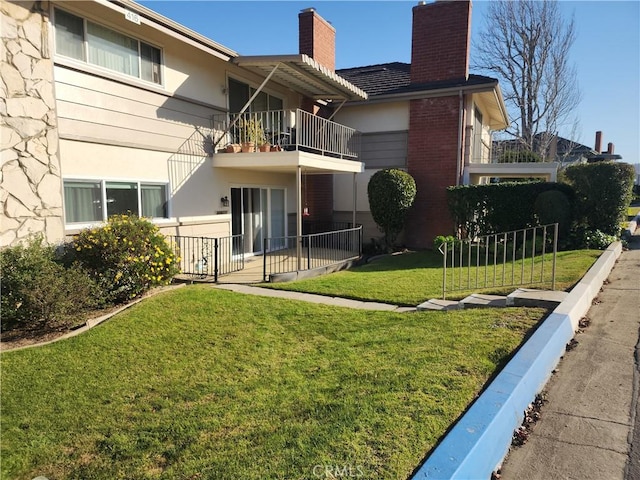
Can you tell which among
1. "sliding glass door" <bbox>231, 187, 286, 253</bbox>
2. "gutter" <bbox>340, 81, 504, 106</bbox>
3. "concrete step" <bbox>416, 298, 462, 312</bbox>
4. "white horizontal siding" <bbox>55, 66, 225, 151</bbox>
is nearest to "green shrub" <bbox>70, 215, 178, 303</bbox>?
"white horizontal siding" <bbox>55, 66, 225, 151</bbox>

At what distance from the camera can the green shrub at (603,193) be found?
10.6 m

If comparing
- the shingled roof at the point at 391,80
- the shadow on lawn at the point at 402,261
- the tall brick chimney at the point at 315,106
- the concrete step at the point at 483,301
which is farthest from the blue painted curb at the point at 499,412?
the tall brick chimney at the point at 315,106

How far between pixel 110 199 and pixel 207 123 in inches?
136

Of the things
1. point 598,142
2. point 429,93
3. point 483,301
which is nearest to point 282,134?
point 429,93

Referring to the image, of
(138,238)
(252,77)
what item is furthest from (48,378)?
(252,77)

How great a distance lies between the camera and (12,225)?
255 inches

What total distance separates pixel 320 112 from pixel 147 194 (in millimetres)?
8419

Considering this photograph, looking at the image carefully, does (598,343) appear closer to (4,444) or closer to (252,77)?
(4,444)

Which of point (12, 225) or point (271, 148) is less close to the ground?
point (271, 148)

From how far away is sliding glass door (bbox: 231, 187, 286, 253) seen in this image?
38.5 feet

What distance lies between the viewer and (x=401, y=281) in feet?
28.4

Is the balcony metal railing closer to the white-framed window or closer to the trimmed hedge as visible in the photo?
the white-framed window

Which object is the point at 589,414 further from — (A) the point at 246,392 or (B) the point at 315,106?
(B) the point at 315,106

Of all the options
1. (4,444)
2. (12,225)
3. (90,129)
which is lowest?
(4,444)
